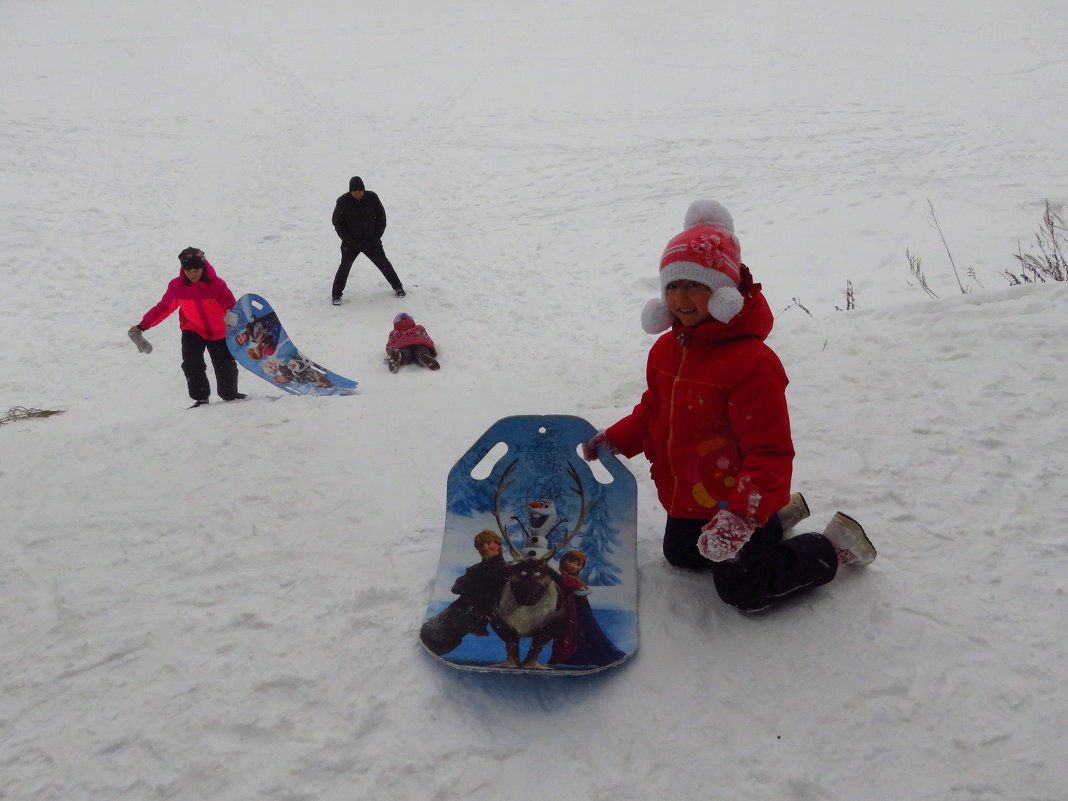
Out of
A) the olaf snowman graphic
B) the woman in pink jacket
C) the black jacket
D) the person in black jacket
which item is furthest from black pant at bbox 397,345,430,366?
the olaf snowman graphic

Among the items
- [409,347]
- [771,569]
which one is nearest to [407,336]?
[409,347]

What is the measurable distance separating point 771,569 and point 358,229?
24.6 feet

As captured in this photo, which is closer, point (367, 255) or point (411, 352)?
point (411, 352)

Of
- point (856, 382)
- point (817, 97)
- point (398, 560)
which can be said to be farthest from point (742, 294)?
point (817, 97)

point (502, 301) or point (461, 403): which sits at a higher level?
point (502, 301)

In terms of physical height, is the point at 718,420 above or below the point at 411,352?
below

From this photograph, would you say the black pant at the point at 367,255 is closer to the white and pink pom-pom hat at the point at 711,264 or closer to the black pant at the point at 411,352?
the black pant at the point at 411,352

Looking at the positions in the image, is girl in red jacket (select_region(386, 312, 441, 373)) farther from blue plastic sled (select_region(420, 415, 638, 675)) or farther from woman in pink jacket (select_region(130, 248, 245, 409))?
blue plastic sled (select_region(420, 415, 638, 675))

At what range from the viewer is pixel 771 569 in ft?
8.14

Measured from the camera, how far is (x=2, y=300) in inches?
356

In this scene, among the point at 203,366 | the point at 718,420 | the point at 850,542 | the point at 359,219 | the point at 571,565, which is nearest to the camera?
the point at 718,420

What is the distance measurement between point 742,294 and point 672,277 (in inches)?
9.6

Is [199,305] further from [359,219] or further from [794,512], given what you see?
[794,512]

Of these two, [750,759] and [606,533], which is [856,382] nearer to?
[606,533]
